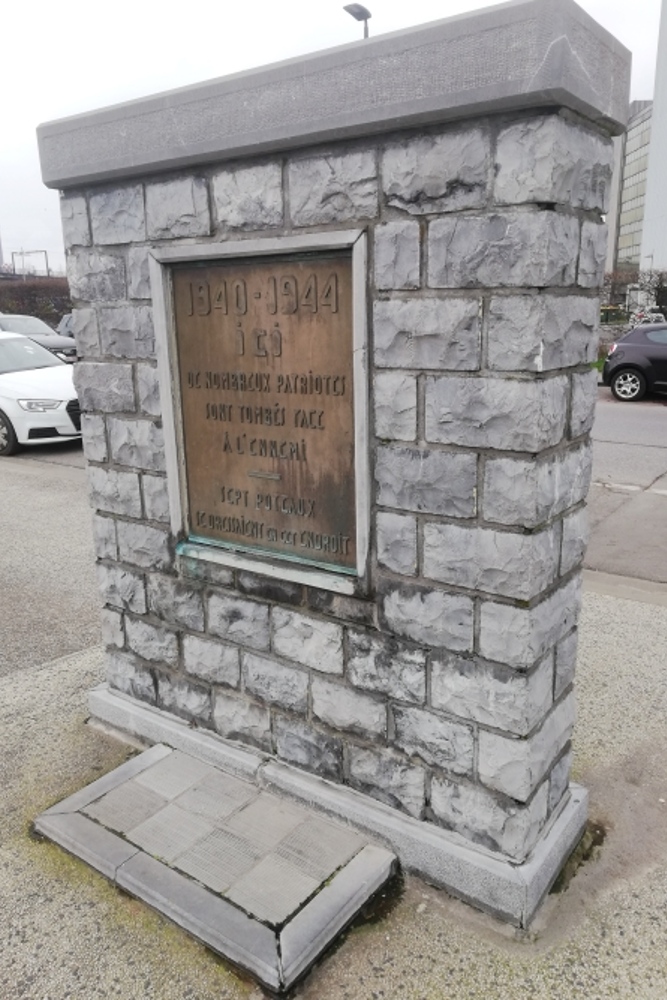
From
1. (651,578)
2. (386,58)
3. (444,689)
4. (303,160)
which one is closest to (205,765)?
(444,689)

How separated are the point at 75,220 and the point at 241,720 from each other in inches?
87.6

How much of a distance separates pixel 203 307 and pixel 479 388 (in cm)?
120

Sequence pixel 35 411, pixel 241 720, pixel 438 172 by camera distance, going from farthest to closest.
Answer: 1. pixel 35 411
2. pixel 241 720
3. pixel 438 172

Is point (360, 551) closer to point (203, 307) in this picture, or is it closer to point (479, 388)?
point (479, 388)

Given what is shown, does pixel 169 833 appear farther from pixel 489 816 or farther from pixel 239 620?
pixel 489 816

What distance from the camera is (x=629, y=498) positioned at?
26.0ft

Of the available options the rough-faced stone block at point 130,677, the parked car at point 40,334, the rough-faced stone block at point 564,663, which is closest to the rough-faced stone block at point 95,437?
the rough-faced stone block at point 130,677

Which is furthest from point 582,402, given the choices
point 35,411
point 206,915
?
point 35,411

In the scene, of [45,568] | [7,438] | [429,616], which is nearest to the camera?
[429,616]

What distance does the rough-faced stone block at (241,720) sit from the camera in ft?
10.6

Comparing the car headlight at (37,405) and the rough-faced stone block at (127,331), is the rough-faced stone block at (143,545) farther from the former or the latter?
the car headlight at (37,405)

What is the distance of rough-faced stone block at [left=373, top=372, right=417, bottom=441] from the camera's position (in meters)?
2.52

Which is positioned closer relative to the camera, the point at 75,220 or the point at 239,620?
the point at 239,620

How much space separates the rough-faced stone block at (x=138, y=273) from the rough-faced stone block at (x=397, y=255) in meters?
1.05
